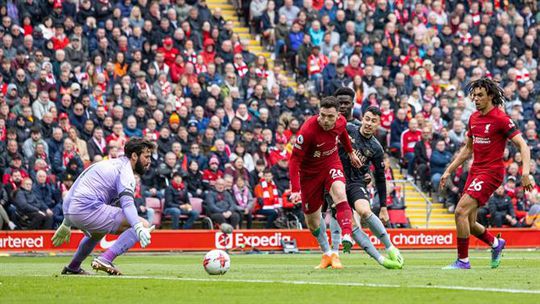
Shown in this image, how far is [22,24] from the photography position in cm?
2869

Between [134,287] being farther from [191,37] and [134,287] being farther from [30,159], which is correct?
[191,37]

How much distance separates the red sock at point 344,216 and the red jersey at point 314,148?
2.05 feet

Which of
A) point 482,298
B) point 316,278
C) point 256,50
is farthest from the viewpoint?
point 256,50

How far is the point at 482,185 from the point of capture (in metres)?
15.2

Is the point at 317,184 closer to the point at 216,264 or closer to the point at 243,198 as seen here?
the point at 216,264

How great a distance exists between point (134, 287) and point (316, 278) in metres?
2.40

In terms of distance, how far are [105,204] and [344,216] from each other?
3.28 meters

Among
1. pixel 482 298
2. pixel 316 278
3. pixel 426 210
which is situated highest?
pixel 482 298

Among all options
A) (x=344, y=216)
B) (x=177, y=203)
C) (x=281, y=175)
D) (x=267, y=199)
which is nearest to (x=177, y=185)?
(x=177, y=203)

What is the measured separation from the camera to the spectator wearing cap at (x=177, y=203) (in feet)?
87.0

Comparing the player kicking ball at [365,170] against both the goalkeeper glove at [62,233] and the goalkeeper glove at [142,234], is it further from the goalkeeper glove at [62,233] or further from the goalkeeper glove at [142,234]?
the goalkeeper glove at [62,233]

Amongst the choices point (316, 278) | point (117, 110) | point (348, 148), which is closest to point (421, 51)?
point (117, 110)

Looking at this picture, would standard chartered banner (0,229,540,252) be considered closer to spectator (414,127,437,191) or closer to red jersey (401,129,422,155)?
spectator (414,127,437,191)

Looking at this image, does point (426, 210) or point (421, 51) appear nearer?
point (426, 210)
